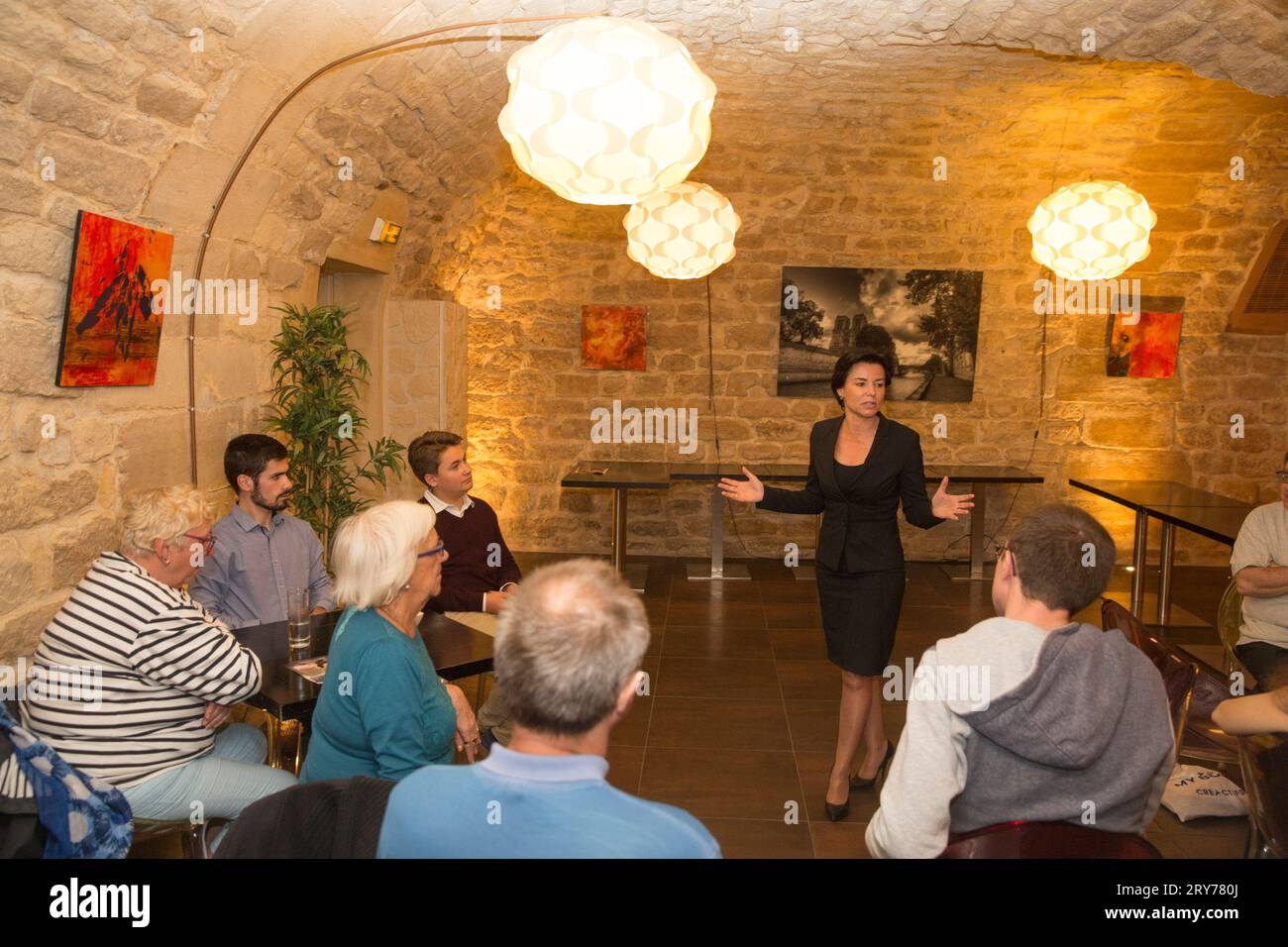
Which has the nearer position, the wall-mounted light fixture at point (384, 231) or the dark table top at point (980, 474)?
the wall-mounted light fixture at point (384, 231)

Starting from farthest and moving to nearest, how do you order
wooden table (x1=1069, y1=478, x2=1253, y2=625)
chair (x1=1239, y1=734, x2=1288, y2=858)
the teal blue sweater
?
1. wooden table (x1=1069, y1=478, x2=1253, y2=625)
2. chair (x1=1239, y1=734, x2=1288, y2=858)
3. the teal blue sweater

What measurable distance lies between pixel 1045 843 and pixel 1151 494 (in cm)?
529

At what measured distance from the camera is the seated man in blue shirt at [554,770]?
136 cm

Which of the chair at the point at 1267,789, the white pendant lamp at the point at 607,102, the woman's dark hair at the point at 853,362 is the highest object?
the white pendant lamp at the point at 607,102

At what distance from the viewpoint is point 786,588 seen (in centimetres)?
712

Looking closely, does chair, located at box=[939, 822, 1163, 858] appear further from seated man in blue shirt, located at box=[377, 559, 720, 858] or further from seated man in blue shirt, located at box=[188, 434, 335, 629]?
seated man in blue shirt, located at box=[188, 434, 335, 629]

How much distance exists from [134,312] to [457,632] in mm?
1558

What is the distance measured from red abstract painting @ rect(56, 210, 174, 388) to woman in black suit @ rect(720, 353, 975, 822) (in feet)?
6.92

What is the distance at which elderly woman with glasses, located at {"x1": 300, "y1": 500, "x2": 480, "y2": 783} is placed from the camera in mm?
2256

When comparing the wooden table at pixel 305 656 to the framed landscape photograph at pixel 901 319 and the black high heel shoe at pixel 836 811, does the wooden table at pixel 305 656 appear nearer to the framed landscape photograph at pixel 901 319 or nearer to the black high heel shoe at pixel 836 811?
the black high heel shoe at pixel 836 811

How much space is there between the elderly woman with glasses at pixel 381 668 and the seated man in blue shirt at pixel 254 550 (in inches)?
51.9

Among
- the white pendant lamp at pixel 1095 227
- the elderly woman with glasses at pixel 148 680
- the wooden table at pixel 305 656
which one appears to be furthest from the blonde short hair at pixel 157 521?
the white pendant lamp at pixel 1095 227

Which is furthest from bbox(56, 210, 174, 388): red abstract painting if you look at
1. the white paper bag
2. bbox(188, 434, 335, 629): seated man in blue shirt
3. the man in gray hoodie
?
the white paper bag
